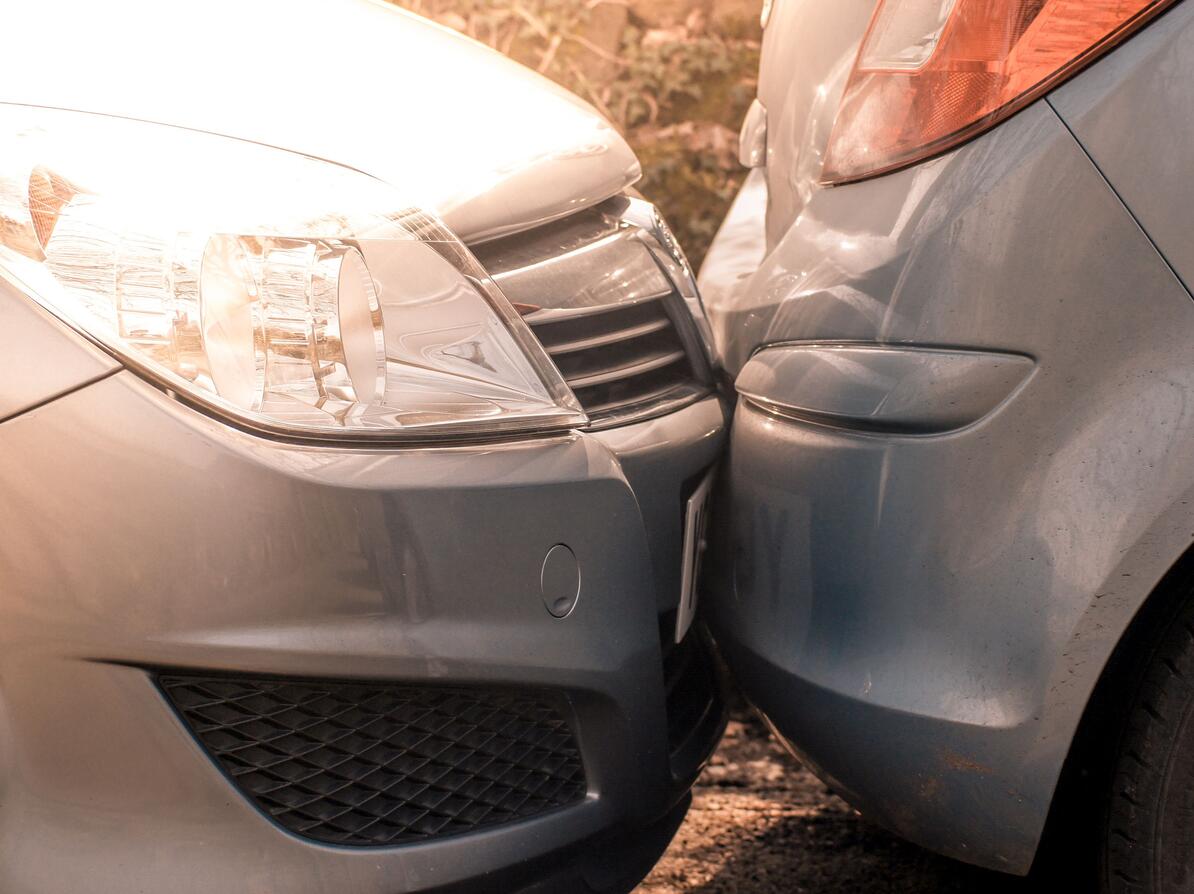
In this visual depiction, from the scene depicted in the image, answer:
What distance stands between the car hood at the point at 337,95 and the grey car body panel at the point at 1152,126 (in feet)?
2.22

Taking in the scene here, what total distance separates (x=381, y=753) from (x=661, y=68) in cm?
368

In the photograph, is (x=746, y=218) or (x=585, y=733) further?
(x=746, y=218)

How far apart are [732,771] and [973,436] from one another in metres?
1.28

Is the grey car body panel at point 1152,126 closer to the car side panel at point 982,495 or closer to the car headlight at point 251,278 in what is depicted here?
the car side panel at point 982,495

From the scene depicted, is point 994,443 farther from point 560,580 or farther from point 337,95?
point 337,95

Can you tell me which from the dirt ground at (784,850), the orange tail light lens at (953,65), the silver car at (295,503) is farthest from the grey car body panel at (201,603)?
the dirt ground at (784,850)

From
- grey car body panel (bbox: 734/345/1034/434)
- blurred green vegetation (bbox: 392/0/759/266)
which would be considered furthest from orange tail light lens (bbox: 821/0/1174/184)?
blurred green vegetation (bbox: 392/0/759/266)

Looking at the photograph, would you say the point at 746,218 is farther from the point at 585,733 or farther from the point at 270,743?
the point at 270,743

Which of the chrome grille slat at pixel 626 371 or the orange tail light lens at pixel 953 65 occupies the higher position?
the orange tail light lens at pixel 953 65

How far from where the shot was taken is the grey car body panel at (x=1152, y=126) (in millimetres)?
1141

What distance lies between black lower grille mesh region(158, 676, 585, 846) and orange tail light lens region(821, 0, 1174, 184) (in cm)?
75

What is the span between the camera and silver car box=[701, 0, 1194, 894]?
1170mm

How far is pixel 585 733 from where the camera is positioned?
139cm

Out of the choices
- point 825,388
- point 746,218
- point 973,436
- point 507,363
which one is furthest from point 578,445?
point 746,218
